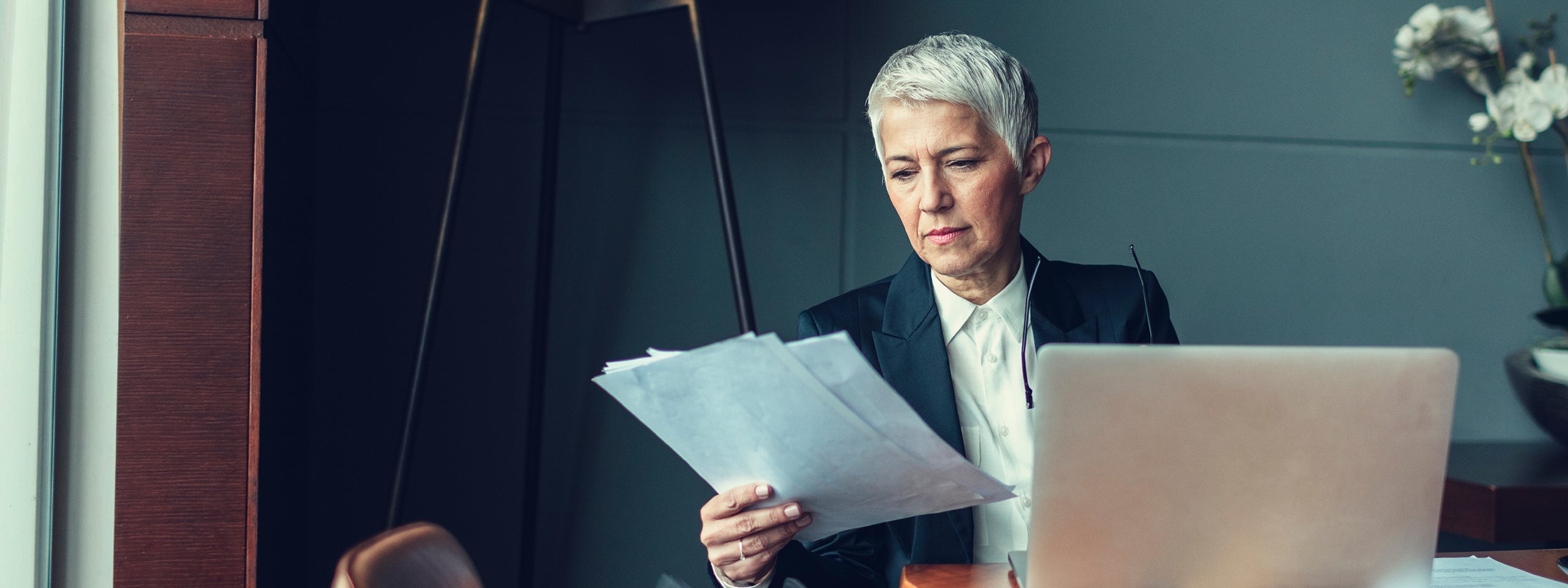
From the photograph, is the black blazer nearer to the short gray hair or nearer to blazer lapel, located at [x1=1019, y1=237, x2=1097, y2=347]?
blazer lapel, located at [x1=1019, y1=237, x2=1097, y2=347]

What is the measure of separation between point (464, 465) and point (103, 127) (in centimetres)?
100

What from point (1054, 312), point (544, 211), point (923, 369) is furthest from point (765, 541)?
point (544, 211)

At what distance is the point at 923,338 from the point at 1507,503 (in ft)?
4.82

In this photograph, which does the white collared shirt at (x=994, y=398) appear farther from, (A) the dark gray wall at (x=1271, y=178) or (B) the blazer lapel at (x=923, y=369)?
(A) the dark gray wall at (x=1271, y=178)

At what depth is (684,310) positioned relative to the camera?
6.81 feet

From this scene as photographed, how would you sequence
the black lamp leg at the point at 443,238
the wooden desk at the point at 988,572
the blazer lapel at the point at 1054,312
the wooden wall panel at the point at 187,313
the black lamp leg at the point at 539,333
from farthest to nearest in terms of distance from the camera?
the black lamp leg at the point at 539,333, the black lamp leg at the point at 443,238, the blazer lapel at the point at 1054,312, the wooden wall panel at the point at 187,313, the wooden desk at the point at 988,572

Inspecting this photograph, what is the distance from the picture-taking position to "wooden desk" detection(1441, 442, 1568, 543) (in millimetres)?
1934

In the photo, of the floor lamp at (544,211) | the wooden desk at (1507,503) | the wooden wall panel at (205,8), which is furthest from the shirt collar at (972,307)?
the wooden desk at (1507,503)

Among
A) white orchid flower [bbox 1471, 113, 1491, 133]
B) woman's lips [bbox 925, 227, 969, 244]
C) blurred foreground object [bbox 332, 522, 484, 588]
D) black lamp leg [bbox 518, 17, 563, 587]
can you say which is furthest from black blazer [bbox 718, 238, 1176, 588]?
white orchid flower [bbox 1471, 113, 1491, 133]

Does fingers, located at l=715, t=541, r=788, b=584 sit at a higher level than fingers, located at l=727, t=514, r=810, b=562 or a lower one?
lower

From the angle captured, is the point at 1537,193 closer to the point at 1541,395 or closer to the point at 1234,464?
the point at 1541,395

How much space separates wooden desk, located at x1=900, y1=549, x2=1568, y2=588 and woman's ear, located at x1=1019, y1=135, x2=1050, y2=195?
64 centimetres

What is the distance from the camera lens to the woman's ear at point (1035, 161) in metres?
1.39

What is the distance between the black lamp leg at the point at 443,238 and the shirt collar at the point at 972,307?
793 mm
